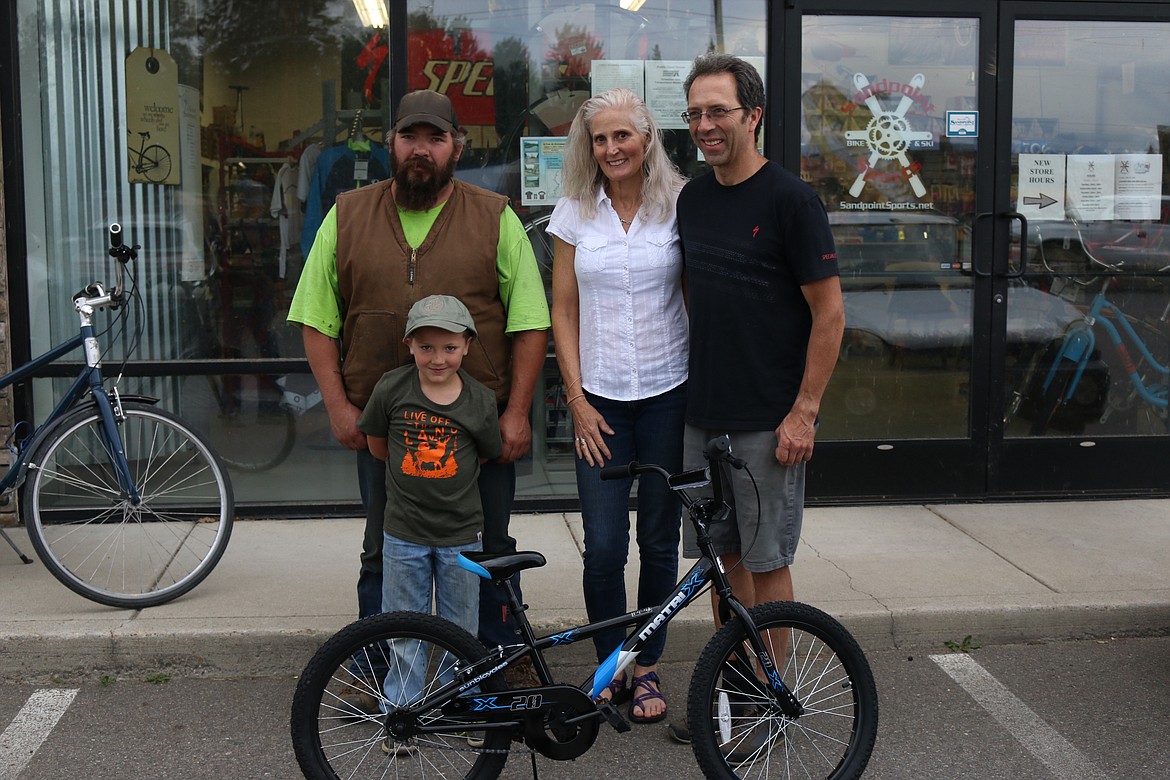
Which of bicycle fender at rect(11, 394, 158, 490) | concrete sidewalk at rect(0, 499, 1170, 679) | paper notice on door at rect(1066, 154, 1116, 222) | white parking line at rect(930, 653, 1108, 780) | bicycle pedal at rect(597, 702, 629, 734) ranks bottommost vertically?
white parking line at rect(930, 653, 1108, 780)

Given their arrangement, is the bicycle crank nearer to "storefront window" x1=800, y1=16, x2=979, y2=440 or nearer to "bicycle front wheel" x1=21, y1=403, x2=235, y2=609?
"bicycle front wheel" x1=21, y1=403, x2=235, y2=609

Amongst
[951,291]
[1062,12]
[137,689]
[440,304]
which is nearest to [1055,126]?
[1062,12]

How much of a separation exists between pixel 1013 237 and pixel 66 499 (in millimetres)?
4964

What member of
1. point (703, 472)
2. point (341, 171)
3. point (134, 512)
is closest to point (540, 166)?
point (341, 171)

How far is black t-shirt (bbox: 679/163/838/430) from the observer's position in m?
3.47

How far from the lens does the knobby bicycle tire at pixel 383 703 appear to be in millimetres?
3170

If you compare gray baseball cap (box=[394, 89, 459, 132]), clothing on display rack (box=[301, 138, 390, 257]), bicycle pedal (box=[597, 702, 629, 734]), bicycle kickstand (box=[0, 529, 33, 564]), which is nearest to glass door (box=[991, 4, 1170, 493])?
clothing on display rack (box=[301, 138, 390, 257])

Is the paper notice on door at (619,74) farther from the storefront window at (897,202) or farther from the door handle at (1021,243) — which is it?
the door handle at (1021,243)

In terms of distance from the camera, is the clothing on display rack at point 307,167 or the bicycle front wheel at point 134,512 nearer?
the bicycle front wheel at point 134,512

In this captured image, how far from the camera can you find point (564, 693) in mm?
3229

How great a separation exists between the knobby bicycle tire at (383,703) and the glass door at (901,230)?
3.36 meters

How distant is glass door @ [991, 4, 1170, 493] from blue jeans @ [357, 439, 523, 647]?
3372mm

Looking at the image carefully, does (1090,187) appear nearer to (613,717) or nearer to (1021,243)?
(1021,243)

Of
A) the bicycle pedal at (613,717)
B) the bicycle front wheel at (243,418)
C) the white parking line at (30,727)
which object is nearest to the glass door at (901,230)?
the bicycle front wheel at (243,418)
